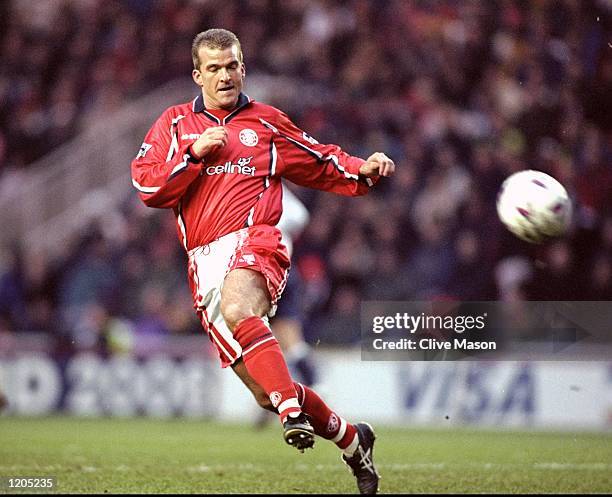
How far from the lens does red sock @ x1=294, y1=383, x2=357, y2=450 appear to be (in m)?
4.99

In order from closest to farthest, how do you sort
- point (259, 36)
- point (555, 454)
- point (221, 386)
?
point (555, 454) → point (221, 386) → point (259, 36)

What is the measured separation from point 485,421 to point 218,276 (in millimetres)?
5206

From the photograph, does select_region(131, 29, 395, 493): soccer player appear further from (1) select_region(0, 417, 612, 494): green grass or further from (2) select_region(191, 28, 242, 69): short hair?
(1) select_region(0, 417, 612, 494): green grass

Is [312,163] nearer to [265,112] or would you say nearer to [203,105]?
[265,112]

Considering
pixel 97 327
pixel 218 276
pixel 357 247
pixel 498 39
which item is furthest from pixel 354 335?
pixel 218 276

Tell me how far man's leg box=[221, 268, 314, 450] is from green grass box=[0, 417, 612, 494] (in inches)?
34.6

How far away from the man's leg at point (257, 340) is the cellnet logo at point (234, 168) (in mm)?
488

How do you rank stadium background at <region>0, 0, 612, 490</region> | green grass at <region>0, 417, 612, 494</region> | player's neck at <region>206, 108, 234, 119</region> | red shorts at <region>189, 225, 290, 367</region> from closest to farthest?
red shorts at <region>189, 225, 290, 367</region>, player's neck at <region>206, 108, 234, 119</region>, green grass at <region>0, 417, 612, 494</region>, stadium background at <region>0, 0, 612, 490</region>

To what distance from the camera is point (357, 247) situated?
11266mm

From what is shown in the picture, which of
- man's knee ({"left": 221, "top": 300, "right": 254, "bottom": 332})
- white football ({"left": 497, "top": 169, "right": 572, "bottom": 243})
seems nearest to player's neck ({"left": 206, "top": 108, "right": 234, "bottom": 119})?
man's knee ({"left": 221, "top": 300, "right": 254, "bottom": 332})

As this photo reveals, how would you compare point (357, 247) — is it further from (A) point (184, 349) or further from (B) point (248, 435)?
(B) point (248, 435)

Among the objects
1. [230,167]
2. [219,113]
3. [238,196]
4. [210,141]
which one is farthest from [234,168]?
[210,141]

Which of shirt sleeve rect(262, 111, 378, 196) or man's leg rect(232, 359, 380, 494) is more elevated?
shirt sleeve rect(262, 111, 378, 196)

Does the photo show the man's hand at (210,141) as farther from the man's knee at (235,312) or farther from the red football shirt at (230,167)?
the man's knee at (235,312)
